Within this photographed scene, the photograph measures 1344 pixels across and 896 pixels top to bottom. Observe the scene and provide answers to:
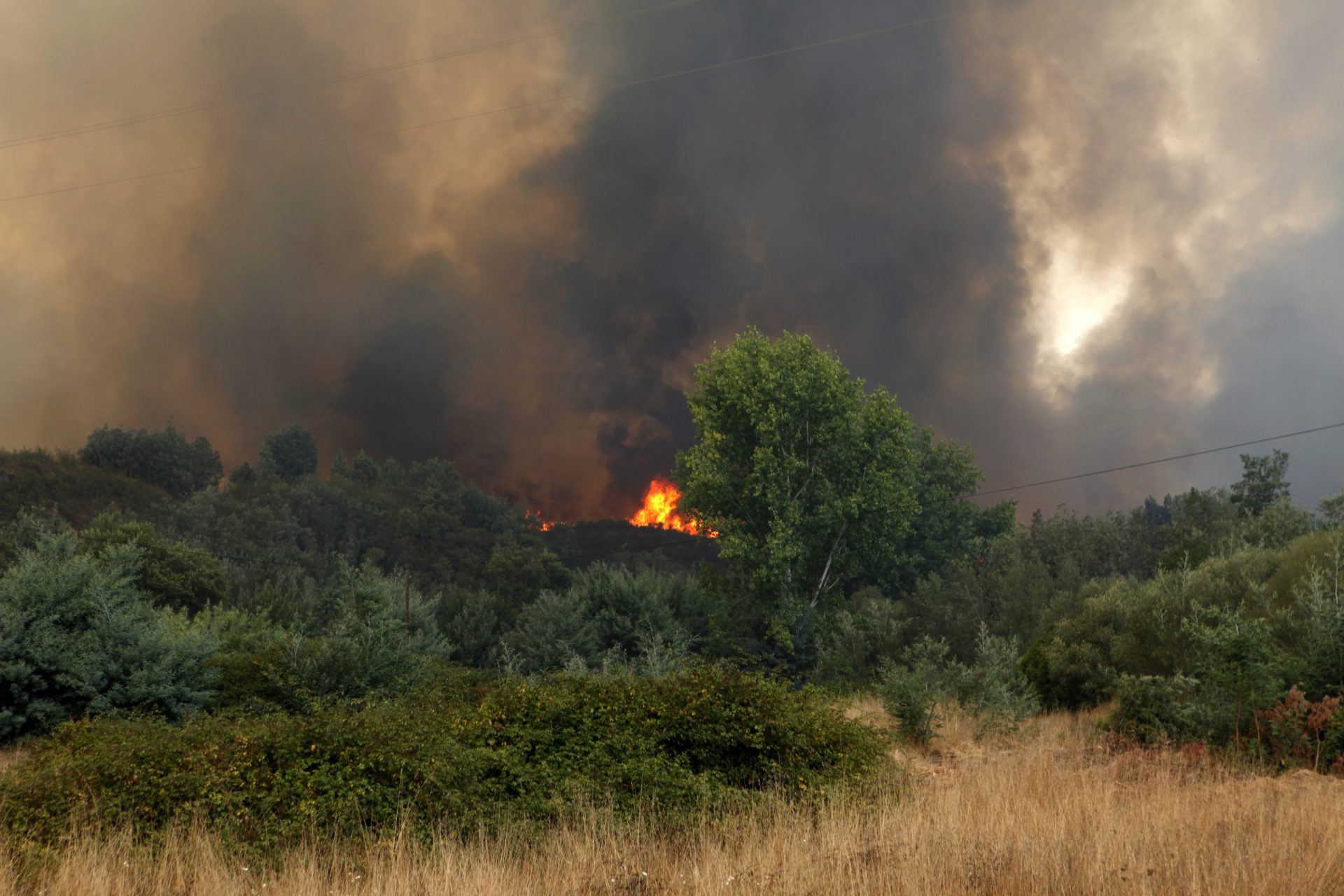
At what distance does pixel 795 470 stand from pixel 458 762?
93.5ft

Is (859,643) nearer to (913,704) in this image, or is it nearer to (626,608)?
(626,608)

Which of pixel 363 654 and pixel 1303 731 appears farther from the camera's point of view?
pixel 363 654

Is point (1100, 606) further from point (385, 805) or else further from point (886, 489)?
point (385, 805)

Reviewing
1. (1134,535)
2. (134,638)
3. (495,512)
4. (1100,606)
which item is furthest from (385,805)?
(495,512)

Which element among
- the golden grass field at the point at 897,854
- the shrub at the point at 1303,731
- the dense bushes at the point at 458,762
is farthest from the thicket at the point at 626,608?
the golden grass field at the point at 897,854

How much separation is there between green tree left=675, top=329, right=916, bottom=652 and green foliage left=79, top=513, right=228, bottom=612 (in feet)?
83.9

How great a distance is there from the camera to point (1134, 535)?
139 feet

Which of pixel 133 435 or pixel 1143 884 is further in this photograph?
pixel 133 435

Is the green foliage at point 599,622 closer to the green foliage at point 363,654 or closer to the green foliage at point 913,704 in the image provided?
the green foliage at point 363,654

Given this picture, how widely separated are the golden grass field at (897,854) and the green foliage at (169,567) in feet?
127

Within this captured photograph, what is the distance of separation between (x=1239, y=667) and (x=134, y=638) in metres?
21.0

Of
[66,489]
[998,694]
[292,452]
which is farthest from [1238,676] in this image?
[292,452]

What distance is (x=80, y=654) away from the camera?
18.2 meters

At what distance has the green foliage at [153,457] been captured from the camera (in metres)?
80.6
